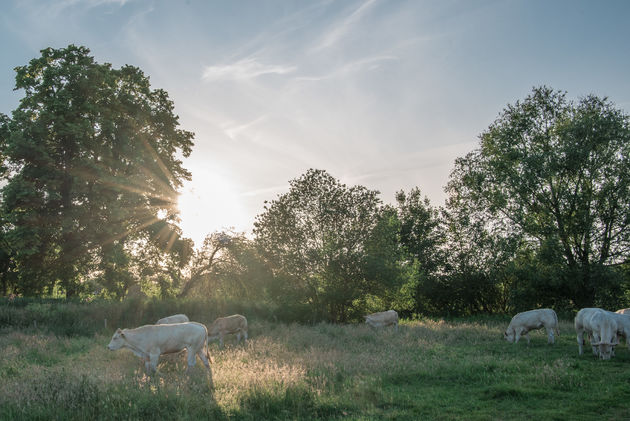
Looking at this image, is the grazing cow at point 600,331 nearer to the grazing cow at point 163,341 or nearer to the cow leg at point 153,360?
the grazing cow at point 163,341

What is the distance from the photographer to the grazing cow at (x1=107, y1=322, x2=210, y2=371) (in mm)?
13180

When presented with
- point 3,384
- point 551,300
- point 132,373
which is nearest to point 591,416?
point 132,373

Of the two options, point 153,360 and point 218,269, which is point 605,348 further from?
point 218,269

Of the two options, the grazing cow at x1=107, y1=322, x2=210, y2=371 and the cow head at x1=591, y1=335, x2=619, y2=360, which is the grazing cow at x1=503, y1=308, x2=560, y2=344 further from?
the grazing cow at x1=107, y1=322, x2=210, y2=371

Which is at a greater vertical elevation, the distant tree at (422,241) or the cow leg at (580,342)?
the distant tree at (422,241)

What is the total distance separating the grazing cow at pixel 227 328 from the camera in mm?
20783

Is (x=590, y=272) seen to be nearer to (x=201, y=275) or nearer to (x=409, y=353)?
(x=409, y=353)

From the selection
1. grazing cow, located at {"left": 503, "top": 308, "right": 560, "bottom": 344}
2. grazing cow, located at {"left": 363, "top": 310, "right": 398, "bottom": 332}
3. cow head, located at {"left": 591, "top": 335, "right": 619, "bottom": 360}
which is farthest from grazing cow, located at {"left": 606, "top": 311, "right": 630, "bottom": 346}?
grazing cow, located at {"left": 363, "top": 310, "right": 398, "bottom": 332}

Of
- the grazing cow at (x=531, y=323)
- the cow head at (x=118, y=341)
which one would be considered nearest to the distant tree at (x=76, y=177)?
the cow head at (x=118, y=341)

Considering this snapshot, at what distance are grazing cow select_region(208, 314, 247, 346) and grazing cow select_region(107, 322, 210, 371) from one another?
6948 mm

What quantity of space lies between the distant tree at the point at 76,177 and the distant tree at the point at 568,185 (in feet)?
80.9

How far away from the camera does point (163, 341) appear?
13.2 metres

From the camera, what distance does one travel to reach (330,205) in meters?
29.2

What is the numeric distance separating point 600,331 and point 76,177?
26.8 metres
